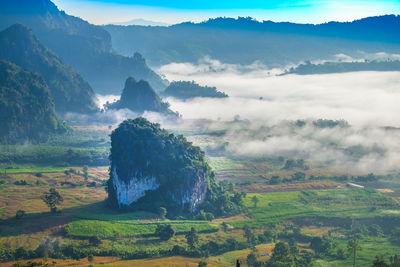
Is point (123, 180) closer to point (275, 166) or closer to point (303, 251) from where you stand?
point (303, 251)

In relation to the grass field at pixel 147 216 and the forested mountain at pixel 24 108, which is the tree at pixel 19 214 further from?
the forested mountain at pixel 24 108

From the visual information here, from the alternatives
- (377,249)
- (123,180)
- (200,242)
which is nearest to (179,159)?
(123,180)

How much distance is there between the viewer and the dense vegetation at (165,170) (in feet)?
343

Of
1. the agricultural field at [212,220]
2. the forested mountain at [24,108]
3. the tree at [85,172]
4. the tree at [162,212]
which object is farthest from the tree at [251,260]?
the forested mountain at [24,108]

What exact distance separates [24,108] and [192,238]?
391 feet

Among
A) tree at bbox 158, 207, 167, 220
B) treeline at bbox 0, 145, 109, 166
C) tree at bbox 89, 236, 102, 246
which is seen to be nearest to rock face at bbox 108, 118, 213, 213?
tree at bbox 158, 207, 167, 220

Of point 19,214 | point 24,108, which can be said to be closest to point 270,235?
point 19,214

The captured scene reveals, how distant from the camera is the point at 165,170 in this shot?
106m

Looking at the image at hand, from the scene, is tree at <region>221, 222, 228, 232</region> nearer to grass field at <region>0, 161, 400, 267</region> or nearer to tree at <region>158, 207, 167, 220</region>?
grass field at <region>0, 161, 400, 267</region>

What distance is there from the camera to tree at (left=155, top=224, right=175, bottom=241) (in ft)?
288

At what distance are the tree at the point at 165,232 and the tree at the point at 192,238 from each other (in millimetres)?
3338

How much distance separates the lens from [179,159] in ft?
358

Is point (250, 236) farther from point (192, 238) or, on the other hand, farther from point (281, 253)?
point (192, 238)

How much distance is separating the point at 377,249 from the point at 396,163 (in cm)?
8045
